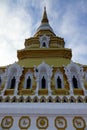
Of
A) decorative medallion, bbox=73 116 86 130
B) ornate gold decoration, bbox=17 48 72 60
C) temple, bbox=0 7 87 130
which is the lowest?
decorative medallion, bbox=73 116 86 130

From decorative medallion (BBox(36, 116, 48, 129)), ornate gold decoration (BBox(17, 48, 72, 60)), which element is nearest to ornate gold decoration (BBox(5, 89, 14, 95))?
decorative medallion (BBox(36, 116, 48, 129))

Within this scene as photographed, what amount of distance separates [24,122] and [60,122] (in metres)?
2.31

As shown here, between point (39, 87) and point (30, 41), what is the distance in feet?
33.4

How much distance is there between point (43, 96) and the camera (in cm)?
1501

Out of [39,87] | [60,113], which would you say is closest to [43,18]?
[39,87]

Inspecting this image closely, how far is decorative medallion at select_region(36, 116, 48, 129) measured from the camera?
13355mm

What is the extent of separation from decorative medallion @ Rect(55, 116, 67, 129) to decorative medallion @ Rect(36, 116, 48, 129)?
698 mm

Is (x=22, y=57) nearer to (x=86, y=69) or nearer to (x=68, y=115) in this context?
(x=86, y=69)

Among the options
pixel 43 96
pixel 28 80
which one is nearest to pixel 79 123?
pixel 43 96

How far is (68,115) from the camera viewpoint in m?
13.8

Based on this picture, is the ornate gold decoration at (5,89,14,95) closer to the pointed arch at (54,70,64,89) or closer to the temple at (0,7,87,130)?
the temple at (0,7,87,130)

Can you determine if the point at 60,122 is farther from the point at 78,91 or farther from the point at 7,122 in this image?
the point at 7,122

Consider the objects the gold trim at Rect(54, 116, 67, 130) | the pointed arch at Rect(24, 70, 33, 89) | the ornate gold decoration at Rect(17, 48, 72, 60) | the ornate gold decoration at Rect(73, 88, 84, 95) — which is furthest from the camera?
the ornate gold decoration at Rect(17, 48, 72, 60)

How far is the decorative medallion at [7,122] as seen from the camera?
13440 mm
